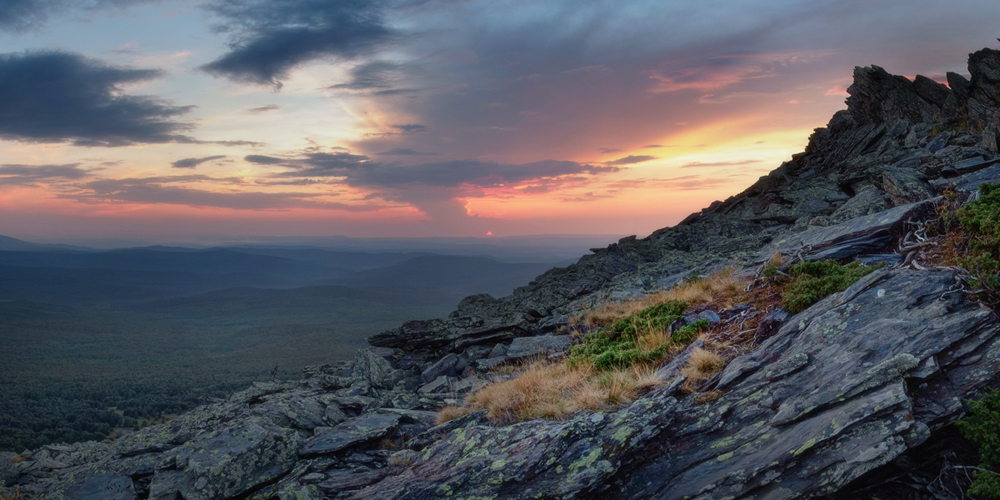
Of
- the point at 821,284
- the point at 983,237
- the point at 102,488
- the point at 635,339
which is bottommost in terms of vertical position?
the point at 102,488

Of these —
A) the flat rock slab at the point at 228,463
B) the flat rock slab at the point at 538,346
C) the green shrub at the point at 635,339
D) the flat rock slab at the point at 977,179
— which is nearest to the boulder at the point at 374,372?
the flat rock slab at the point at 538,346

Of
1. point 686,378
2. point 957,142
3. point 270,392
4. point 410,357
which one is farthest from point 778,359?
point 957,142

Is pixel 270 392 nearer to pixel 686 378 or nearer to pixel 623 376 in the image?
pixel 623 376

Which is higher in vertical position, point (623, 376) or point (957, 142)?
point (957, 142)

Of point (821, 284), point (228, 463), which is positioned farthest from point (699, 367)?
point (228, 463)

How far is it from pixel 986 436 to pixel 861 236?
833 centimetres

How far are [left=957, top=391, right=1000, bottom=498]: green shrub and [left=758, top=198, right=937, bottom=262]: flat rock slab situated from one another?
7.30m

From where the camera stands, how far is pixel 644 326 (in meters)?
13.3

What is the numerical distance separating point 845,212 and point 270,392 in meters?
26.4

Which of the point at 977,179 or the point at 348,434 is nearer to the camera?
the point at 348,434

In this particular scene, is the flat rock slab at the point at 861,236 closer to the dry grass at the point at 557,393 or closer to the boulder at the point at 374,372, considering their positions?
the dry grass at the point at 557,393

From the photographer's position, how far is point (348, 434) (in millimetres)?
10359

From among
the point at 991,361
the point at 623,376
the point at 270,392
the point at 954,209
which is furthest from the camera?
the point at 270,392

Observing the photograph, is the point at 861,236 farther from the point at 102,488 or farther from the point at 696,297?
the point at 102,488
